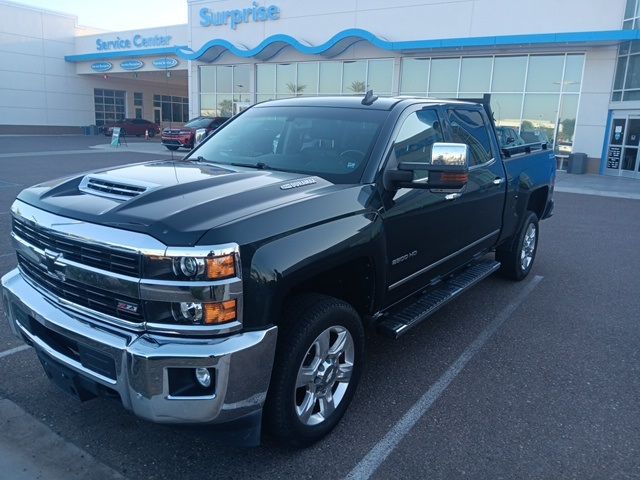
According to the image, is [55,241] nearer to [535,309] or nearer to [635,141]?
[535,309]

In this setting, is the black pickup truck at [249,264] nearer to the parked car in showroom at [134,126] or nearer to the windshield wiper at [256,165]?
the windshield wiper at [256,165]

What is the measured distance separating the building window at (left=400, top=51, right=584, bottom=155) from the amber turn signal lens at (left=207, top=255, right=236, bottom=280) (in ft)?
64.9

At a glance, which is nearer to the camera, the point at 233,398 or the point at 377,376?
the point at 233,398

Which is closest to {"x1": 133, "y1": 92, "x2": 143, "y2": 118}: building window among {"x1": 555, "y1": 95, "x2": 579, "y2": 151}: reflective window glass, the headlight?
{"x1": 555, "y1": 95, "x2": 579, "y2": 151}: reflective window glass

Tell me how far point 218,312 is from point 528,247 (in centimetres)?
503

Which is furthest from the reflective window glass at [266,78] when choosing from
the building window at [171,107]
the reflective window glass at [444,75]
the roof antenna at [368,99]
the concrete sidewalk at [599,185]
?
the roof antenna at [368,99]

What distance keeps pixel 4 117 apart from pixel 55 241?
40035mm

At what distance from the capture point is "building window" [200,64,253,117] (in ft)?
93.8

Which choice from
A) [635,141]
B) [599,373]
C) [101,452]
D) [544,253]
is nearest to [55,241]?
[101,452]

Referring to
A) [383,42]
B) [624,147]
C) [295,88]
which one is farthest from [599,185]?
[295,88]

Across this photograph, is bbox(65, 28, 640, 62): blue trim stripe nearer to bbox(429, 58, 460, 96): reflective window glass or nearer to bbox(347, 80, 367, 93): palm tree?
bbox(429, 58, 460, 96): reflective window glass

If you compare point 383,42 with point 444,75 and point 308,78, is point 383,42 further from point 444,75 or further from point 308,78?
point 308,78

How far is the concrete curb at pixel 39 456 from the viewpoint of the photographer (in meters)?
2.75

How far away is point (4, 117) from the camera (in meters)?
36.2
